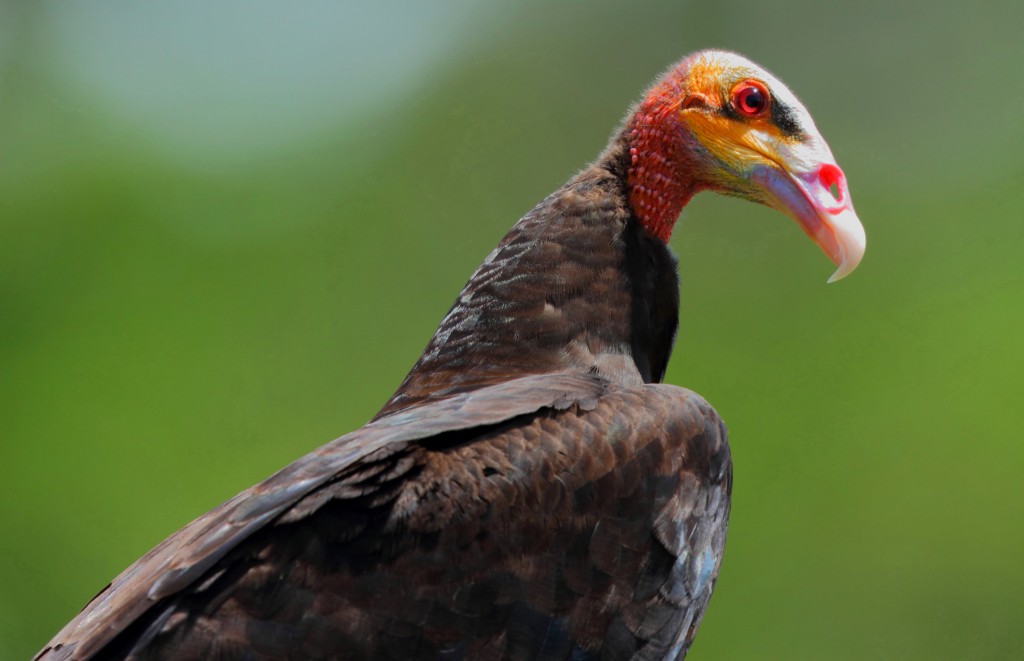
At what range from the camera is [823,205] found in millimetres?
3496

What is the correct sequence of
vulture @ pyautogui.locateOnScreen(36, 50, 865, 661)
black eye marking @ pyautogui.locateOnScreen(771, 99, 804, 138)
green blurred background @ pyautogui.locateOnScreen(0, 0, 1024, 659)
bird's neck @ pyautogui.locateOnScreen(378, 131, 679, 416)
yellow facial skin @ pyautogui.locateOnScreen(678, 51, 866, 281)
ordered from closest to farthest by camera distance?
vulture @ pyautogui.locateOnScreen(36, 50, 865, 661) → bird's neck @ pyautogui.locateOnScreen(378, 131, 679, 416) → yellow facial skin @ pyautogui.locateOnScreen(678, 51, 866, 281) → black eye marking @ pyautogui.locateOnScreen(771, 99, 804, 138) → green blurred background @ pyautogui.locateOnScreen(0, 0, 1024, 659)

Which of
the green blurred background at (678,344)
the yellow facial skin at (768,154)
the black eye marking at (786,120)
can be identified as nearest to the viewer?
the yellow facial skin at (768,154)

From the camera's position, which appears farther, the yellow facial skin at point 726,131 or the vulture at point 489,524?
the yellow facial skin at point 726,131

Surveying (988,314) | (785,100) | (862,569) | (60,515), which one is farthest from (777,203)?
(60,515)

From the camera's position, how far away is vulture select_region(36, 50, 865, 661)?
256 cm

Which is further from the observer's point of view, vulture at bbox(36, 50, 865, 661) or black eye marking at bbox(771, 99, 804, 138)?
black eye marking at bbox(771, 99, 804, 138)

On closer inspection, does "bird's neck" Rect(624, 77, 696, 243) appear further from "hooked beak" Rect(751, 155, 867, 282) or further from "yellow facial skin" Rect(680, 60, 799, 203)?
"hooked beak" Rect(751, 155, 867, 282)

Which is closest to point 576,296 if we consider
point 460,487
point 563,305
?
point 563,305

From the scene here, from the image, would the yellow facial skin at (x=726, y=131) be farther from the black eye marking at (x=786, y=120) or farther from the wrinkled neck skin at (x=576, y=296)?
the wrinkled neck skin at (x=576, y=296)

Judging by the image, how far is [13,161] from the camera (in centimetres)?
1390

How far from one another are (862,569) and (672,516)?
6.61 meters

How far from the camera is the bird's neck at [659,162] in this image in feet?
12.0

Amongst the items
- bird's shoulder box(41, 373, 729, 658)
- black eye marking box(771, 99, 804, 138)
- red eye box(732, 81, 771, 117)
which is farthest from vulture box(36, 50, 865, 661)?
red eye box(732, 81, 771, 117)

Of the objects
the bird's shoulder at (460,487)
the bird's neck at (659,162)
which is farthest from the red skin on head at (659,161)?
the bird's shoulder at (460,487)
